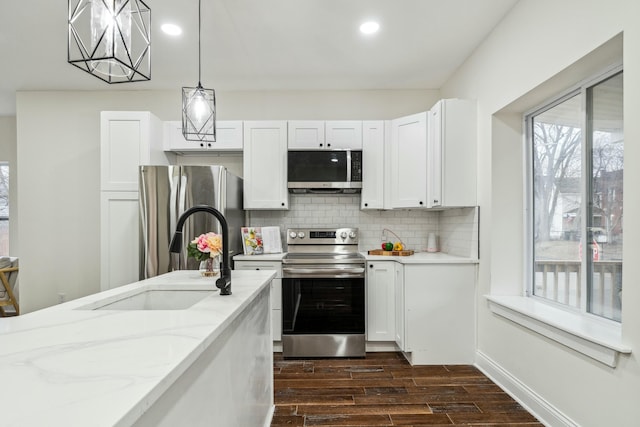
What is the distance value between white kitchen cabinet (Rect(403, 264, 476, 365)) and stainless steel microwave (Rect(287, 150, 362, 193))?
44.1 inches

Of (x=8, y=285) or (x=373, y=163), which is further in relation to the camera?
(x=8, y=285)

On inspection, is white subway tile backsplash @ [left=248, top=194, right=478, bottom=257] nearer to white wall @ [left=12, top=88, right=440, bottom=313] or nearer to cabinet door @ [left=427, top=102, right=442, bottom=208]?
cabinet door @ [left=427, top=102, right=442, bottom=208]

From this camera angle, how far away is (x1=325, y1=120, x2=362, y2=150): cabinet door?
3.78 m

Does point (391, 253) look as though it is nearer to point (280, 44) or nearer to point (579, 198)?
point (579, 198)

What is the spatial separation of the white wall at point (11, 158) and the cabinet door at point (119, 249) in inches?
111

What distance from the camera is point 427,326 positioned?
3166 mm

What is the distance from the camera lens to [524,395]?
2416 mm

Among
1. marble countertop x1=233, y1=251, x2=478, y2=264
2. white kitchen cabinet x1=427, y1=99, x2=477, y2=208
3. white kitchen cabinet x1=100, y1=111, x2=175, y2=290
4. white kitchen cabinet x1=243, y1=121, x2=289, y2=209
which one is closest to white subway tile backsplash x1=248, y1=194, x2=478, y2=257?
white kitchen cabinet x1=243, y1=121, x2=289, y2=209

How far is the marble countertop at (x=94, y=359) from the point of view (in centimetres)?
56

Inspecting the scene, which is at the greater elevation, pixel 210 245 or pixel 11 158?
pixel 11 158

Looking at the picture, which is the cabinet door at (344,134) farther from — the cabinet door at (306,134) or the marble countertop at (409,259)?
the marble countertop at (409,259)

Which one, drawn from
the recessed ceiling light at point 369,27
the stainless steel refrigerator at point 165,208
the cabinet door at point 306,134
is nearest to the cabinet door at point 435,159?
the recessed ceiling light at point 369,27

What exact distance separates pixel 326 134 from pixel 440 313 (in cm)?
204

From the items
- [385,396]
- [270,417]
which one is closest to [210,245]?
[270,417]
